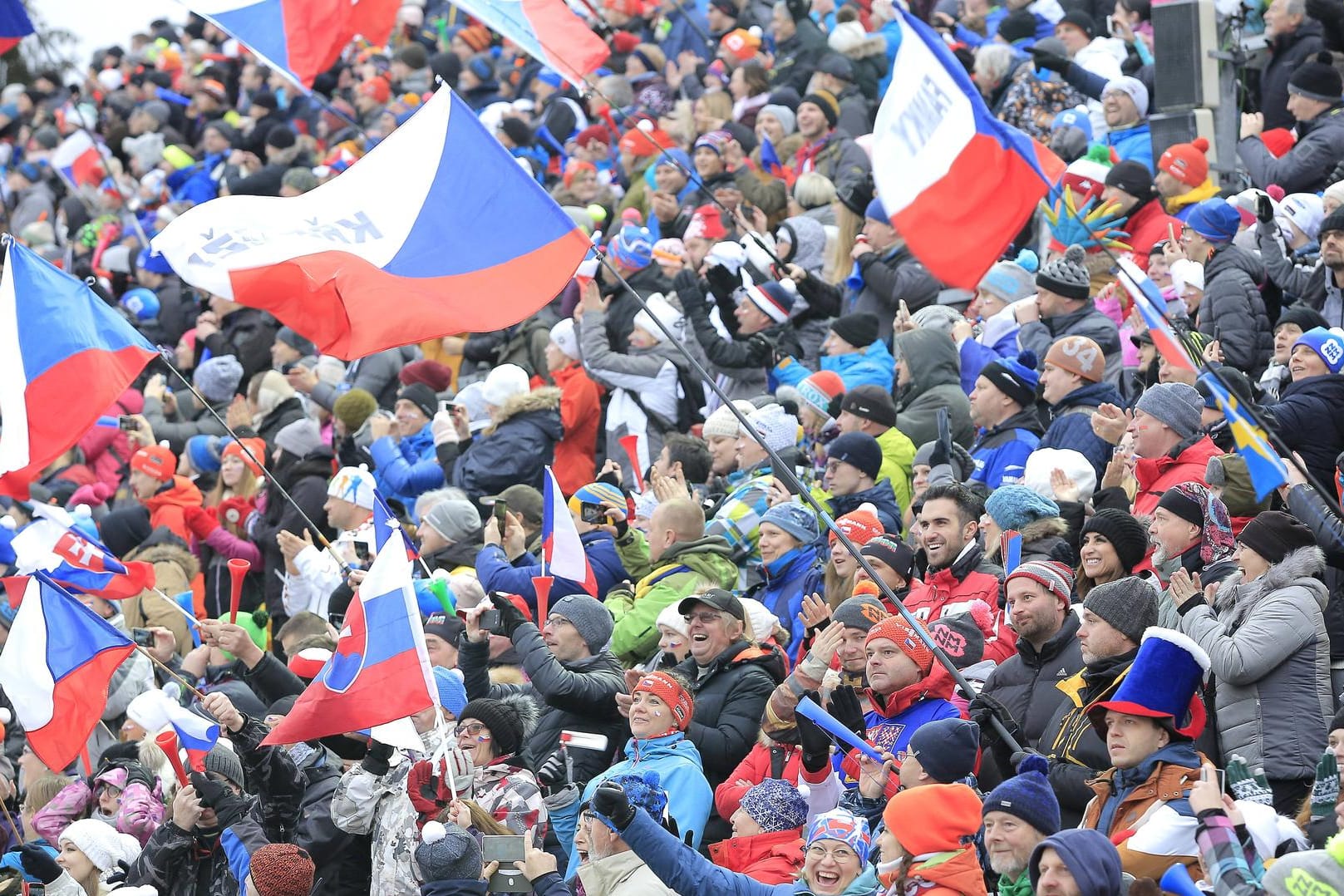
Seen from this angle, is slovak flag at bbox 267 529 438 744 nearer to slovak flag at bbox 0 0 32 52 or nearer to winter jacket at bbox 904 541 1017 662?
winter jacket at bbox 904 541 1017 662

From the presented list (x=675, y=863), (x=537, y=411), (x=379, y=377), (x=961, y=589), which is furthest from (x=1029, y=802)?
(x=379, y=377)

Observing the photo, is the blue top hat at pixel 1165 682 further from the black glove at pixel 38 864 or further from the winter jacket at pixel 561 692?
the black glove at pixel 38 864

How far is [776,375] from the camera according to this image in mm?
12180

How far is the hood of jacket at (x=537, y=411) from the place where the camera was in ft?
40.5

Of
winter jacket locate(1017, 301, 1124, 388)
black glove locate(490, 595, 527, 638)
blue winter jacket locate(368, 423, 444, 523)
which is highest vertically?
black glove locate(490, 595, 527, 638)

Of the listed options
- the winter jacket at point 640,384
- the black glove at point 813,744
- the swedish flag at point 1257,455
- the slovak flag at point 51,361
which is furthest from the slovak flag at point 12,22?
the swedish flag at point 1257,455

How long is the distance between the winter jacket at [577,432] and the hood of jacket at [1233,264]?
4.06m

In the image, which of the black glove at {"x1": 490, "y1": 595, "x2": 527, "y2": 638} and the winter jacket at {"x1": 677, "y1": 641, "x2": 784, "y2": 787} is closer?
the winter jacket at {"x1": 677, "y1": 641, "x2": 784, "y2": 787}

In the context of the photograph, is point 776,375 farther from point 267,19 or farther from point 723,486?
point 267,19

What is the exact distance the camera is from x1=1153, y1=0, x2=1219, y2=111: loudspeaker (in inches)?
490

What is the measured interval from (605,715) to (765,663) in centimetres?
72

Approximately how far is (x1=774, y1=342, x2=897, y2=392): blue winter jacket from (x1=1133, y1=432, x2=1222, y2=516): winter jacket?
9.63ft

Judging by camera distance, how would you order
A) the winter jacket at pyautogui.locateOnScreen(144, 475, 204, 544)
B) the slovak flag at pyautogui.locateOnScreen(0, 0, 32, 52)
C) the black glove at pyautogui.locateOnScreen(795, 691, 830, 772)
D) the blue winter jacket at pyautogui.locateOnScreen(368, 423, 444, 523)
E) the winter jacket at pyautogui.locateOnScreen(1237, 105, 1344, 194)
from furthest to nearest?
the winter jacket at pyautogui.locateOnScreen(144, 475, 204, 544) < the slovak flag at pyautogui.locateOnScreen(0, 0, 32, 52) < the blue winter jacket at pyautogui.locateOnScreen(368, 423, 444, 523) < the winter jacket at pyautogui.locateOnScreen(1237, 105, 1344, 194) < the black glove at pyautogui.locateOnScreen(795, 691, 830, 772)

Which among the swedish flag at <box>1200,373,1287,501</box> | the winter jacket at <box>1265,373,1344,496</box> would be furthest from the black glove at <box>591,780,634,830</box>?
the winter jacket at <box>1265,373,1344,496</box>
